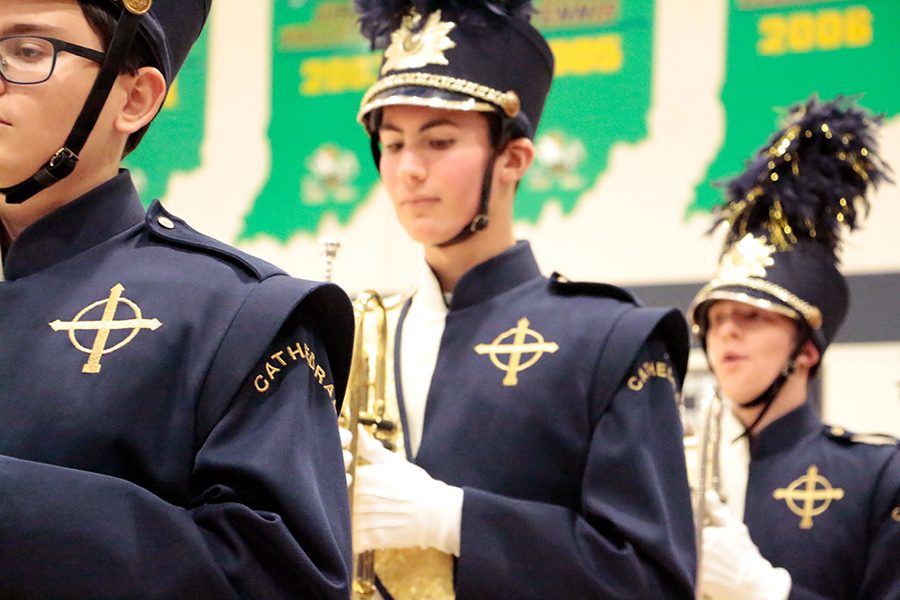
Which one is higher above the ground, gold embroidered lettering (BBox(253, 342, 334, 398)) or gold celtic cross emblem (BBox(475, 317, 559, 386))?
gold embroidered lettering (BBox(253, 342, 334, 398))

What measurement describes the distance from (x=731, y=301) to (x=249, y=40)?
2809 mm

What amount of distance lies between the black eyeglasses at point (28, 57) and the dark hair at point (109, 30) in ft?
0.21

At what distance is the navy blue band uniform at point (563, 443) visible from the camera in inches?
126

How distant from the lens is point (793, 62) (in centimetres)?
611

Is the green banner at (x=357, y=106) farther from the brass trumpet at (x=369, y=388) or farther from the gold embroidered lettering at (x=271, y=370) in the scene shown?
the gold embroidered lettering at (x=271, y=370)

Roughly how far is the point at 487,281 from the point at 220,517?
1.62 m

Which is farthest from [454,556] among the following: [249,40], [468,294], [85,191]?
[249,40]

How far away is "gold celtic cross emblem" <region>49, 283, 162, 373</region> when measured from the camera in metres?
2.17

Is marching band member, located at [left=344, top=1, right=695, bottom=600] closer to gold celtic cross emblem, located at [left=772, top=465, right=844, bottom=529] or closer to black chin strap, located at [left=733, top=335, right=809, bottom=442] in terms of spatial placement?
gold celtic cross emblem, located at [left=772, top=465, right=844, bottom=529]

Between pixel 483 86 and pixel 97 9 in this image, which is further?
pixel 483 86

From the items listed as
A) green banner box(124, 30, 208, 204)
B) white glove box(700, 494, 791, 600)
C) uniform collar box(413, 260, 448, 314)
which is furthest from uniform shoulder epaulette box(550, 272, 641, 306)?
green banner box(124, 30, 208, 204)

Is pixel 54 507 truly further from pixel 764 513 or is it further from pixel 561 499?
pixel 764 513

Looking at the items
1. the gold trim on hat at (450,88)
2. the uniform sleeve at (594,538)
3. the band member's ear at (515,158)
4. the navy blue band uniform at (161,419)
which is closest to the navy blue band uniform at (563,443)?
the uniform sleeve at (594,538)

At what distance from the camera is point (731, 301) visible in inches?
194
